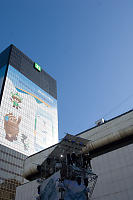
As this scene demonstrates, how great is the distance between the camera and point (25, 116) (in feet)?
294

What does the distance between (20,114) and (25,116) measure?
3251 mm

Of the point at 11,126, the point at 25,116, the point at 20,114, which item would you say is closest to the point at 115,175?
the point at 11,126

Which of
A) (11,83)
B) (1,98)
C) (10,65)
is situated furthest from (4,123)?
(10,65)

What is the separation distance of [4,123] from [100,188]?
197 feet

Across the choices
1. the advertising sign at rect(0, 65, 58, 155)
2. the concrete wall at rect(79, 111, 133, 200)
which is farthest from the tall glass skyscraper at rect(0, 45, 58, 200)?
→ the concrete wall at rect(79, 111, 133, 200)

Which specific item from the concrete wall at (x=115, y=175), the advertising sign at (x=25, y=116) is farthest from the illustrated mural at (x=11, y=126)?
the concrete wall at (x=115, y=175)

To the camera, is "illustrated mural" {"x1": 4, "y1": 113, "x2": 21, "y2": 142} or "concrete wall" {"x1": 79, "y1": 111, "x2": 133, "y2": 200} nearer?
"concrete wall" {"x1": 79, "y1": 111, "x2": 133, "y2": 200}

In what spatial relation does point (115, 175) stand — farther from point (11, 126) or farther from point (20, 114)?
point (20, 114)

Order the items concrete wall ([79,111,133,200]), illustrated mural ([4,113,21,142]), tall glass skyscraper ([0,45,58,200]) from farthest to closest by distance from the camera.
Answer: illustrated mural ([4,113,21,142]), tall glass skyscraper ([0,45,58,200]), concrete wall ([79,111,133,200])

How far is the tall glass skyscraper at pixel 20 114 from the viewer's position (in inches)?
2835

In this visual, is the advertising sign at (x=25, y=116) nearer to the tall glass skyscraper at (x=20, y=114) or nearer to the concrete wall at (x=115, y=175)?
the tall glass skyscraper at (x=20, y=114)

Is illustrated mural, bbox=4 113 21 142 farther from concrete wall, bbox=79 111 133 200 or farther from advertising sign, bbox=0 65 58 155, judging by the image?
concrete wall, bbox=79 111 133 200

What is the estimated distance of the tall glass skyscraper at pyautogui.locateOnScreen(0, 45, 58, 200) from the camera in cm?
7200

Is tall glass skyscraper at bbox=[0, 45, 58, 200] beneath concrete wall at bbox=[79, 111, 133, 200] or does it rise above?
above
